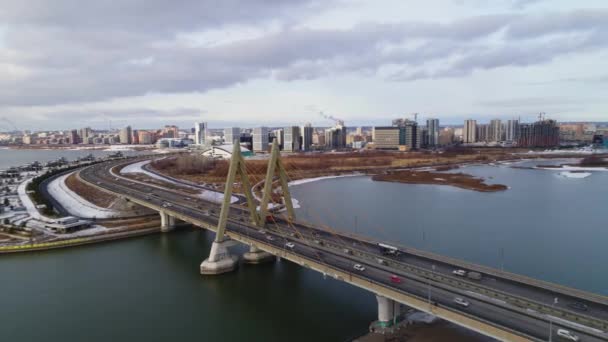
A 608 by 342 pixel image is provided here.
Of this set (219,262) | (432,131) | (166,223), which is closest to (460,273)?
(219,262)

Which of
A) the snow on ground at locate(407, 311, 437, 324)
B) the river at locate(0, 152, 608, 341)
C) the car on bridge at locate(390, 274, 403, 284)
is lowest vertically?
the river at locate(0, 152, 608, 341)

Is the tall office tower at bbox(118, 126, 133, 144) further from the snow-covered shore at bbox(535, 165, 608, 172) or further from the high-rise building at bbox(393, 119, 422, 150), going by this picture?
the snow-covered shore at bbox(535, 165, 608, 172)

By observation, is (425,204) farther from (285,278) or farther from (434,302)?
(434,302)

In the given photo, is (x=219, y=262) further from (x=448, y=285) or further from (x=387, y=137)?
(x=387, y=137)

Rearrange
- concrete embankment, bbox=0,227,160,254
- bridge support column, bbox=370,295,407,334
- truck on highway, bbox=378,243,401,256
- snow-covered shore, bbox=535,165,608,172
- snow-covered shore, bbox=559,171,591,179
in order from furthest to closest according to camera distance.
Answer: snow-covered shore, bbox=535,165,608,172, snow-covered shore, bbox=559,171,591,179, concrete embankment, bbox=0,227,160,254, truck on highway, bbox=378,243,401,256, bridge support column, bbox=370,295,407,334

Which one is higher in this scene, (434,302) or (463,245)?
(434,302)

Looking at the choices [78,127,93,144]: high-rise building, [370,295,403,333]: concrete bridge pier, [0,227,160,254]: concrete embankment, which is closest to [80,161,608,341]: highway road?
[370,295,403,333]: concrete bridge pier

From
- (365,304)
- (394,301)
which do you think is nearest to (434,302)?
(394,301)
